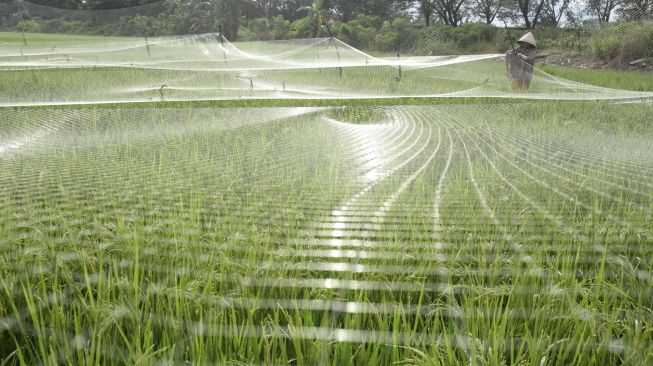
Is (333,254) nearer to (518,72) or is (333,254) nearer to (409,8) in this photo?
(518,72)

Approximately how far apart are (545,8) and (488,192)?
5.78m

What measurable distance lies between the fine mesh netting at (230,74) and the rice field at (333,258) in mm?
2321

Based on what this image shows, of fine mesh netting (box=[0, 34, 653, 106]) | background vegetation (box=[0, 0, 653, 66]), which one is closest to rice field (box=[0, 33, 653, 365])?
fine mesh netting (box=[0, 34, 653, 106])

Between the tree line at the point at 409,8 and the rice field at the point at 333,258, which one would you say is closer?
the rice field at the point at 333,258

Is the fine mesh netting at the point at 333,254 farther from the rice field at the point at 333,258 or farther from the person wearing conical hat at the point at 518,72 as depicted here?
the person wearing conical hat at the point at 518,72

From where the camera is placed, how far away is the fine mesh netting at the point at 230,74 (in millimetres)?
3227

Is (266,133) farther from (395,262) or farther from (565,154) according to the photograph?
(395,262)

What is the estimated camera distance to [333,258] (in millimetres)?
603

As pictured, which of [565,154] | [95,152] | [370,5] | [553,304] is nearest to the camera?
[553,304]

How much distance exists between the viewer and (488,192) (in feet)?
2.63

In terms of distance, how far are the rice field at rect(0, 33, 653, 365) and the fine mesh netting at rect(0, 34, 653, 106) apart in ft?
7.61

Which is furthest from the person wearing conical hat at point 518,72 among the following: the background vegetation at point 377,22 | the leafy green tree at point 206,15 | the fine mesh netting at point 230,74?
the leafy green tree at point 206,15

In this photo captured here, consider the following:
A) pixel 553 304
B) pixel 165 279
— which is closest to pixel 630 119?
pixel 553 304

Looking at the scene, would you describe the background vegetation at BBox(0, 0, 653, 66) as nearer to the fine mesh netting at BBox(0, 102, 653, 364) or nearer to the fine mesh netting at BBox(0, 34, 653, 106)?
the fine mesh netting at BBox(0, 34, 653, 106)
